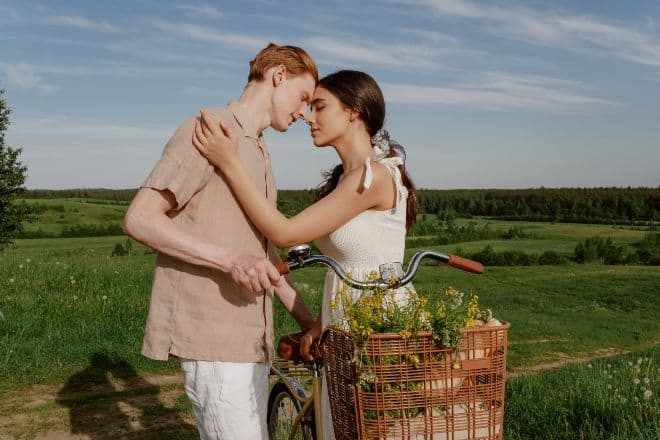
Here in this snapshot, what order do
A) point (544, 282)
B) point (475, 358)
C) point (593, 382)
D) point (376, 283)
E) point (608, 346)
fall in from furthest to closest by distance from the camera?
point (544, 282)
point (608, 346)
point (593, 382)
point (376, 283)
point (475, 358)

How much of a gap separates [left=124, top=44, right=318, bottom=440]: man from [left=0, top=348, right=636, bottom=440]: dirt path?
362 cm

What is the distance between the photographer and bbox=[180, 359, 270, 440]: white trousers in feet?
9.06

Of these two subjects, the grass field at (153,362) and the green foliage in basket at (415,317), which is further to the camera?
the grass field at (153,362)

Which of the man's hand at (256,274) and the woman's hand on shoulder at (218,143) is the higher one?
the woman's hand on shoulder at (218,143)

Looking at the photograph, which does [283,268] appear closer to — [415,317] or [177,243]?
[177,243]

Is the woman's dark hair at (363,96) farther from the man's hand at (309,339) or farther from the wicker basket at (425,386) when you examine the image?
the wicker basket at (425,386)

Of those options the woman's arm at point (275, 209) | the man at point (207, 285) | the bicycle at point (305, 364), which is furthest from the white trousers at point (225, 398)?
the woman's arm at point (275, 209)

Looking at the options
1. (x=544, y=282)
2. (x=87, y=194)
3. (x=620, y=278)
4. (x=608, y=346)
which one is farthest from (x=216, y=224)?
(x=87, y=194)

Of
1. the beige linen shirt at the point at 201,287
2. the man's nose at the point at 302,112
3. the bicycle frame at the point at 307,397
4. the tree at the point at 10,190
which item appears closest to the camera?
the beige linen shirt at the point at 201,287

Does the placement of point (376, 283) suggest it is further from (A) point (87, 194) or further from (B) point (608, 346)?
(A) point (87, 194)

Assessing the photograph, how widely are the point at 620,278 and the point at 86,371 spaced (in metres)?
19.9

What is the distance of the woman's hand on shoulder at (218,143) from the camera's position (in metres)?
2.68

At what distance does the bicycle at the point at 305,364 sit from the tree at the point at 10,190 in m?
43.9

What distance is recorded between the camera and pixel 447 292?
233 cm
